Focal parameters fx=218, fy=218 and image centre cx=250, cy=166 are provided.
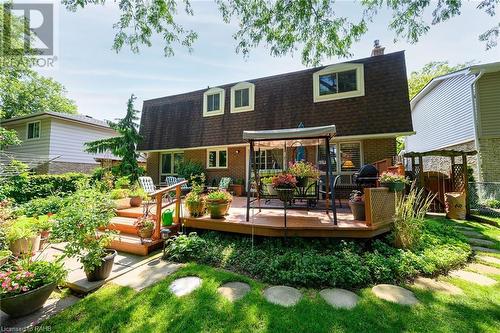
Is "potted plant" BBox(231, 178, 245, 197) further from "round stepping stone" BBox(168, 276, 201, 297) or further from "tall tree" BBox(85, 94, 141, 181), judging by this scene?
"round stepping stone" BBox(168, 276, 201, 297)

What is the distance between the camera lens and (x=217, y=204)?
5.30m

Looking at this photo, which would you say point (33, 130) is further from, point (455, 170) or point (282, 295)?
point (455, 170)

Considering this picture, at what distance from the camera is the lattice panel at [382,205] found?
4.40m

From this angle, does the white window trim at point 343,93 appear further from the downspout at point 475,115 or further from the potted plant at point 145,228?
the potted plant at point 145,228

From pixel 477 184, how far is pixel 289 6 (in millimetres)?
9680

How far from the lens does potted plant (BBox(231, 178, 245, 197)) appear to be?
10.9 m

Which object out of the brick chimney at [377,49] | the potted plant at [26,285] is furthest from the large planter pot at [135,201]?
the brick chimney at [377,49]

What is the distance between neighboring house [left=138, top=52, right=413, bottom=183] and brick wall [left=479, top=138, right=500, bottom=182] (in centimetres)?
428

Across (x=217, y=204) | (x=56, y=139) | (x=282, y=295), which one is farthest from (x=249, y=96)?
(x=56, y=139)

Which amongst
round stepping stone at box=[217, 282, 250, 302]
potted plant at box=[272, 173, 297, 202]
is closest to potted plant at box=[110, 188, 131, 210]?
round stepping stone at box=[217, 282, 250, 302]

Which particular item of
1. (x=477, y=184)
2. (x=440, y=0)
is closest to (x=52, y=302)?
(x=440, y=0)

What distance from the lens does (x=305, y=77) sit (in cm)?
1037

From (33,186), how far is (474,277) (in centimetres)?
1375

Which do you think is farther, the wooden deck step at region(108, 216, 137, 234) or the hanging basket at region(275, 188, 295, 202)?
the wooden deck step at region(108, 216, 137, 234)
